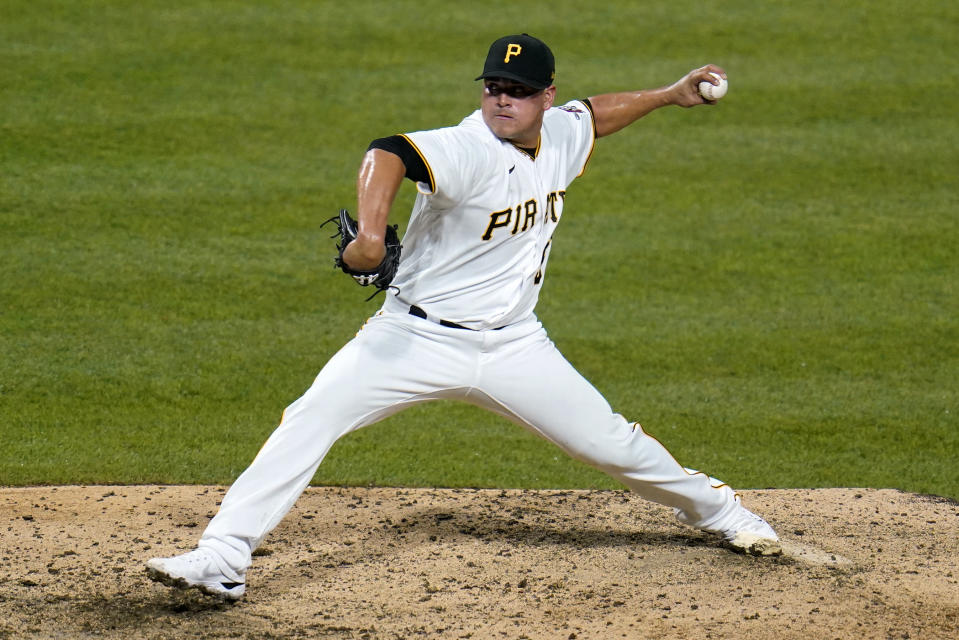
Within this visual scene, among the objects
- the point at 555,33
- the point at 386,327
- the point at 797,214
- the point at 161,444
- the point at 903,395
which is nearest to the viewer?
the point at 386,327

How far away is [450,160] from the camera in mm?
3824

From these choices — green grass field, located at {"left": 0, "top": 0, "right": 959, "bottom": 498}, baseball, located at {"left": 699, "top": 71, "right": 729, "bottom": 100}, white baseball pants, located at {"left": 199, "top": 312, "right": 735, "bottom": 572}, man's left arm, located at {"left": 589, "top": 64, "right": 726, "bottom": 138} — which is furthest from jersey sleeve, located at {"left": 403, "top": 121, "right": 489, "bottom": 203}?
green grass field, located at {"left": 0, "top": 0, "right": 959, "bottom": 498}

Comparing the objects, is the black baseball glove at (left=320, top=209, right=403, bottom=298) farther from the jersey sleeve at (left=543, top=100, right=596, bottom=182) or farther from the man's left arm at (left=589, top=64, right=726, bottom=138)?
the man's left arm at (left=589, top=64, right=726, bottom=138)

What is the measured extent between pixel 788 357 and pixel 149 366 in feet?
11.4

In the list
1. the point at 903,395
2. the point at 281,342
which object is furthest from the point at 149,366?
the point at 903,395

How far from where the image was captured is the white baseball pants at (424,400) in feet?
12.9

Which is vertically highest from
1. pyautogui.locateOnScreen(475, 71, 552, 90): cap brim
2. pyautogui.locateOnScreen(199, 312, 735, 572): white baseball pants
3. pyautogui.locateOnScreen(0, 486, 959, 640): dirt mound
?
pyautogui.locateOnScreen(475, 71, 552, 90): cap brim

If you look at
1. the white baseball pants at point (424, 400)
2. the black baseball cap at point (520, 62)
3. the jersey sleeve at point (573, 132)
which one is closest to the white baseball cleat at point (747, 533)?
the white baseball pants at point (424, 400)

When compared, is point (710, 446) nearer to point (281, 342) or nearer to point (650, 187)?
point (281, 342)

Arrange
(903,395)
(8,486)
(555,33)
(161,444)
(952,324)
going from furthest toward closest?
(555,33), (952,324), (903,395), (161,444), (8,486)

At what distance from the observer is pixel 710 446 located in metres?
6.00

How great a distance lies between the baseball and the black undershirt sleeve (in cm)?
134

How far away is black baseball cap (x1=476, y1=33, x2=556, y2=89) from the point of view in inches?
159

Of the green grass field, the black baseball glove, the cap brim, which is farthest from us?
the green grass field
